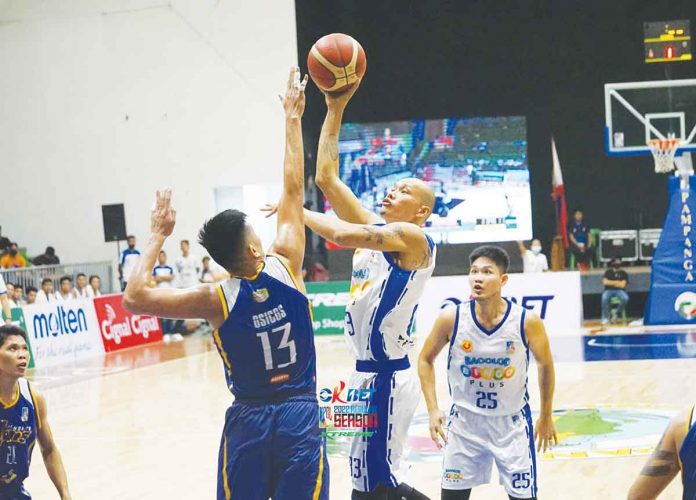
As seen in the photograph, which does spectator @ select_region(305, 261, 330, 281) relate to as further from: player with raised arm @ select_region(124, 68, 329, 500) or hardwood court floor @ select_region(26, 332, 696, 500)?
player with raised arm @ select_region(124, 68, 329, 500)

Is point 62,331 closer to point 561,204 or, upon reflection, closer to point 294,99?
point 561,204

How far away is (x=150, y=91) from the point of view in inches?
931

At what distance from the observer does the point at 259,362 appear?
13.4 feet

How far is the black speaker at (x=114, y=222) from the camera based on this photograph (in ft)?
72.5

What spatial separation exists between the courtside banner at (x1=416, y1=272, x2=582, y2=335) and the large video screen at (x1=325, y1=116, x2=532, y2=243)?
19.4 feet

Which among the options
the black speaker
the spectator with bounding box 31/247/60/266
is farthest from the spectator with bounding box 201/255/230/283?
the spectator with bounding box 31/247/60/266

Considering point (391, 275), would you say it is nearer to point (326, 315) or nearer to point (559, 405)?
point (559, 405)

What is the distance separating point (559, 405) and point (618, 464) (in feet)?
8.93

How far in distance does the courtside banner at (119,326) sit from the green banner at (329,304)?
3111 mm

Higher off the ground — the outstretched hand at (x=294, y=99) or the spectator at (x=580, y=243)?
the outstretched hand at (x=294, y=99)

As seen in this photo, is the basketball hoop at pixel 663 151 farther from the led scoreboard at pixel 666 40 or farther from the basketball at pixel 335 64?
the basketball at pixel 335 64

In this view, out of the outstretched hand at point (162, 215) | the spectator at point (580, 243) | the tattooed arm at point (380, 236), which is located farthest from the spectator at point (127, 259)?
the outstretched hand at point (162, 215)

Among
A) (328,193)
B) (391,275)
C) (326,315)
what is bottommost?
(326,315)

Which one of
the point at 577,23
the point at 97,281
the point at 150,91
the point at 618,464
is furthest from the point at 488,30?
the point at 618,464
